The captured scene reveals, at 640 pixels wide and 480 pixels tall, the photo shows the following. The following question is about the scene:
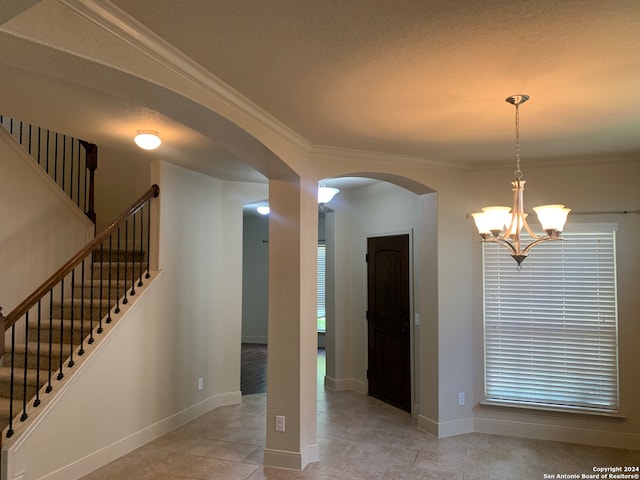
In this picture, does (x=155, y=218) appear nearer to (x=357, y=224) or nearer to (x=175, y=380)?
(x=175, y=380)

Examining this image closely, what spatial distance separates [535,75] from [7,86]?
2.89 meters

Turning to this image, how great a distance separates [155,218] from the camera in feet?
14.6

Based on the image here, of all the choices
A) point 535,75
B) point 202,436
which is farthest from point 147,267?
point 535,75

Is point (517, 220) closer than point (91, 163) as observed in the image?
Yes

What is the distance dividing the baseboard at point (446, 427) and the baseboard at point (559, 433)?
90mm

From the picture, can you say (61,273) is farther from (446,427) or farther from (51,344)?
(446,427)

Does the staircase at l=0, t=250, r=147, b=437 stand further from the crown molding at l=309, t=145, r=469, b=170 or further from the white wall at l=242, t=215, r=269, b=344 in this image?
the white wall at l=242, t=215, r=269, b=344

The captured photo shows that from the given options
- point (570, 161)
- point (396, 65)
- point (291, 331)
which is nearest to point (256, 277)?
point (291, 331)

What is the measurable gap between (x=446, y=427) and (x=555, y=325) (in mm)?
1425

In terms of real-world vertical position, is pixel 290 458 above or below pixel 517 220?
below

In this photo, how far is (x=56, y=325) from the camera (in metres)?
4.09

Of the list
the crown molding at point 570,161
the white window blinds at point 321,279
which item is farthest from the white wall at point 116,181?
the white window blinds at point 321,279

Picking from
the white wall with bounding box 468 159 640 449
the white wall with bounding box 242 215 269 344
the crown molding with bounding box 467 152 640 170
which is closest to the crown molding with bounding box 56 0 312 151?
the crown molding with bounding box 467 152 640 170

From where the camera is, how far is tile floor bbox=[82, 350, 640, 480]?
138 inches
